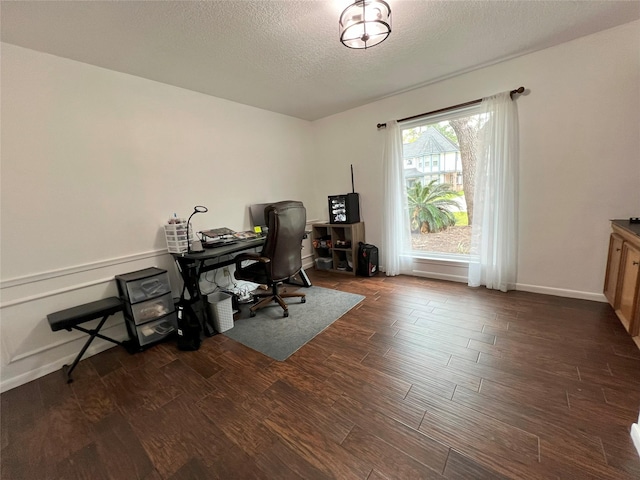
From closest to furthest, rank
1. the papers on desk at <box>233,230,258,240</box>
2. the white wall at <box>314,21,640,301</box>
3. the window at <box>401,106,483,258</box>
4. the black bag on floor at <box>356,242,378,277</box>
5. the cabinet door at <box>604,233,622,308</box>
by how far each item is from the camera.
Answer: the cabinet door at <box>604,233,622,308</box> → the white wall at <box>314,21,640,301</box> → the papers on desk at <box>233,230,258,240</box> → the window at <box>401,106,483,258</box> → the black bag on floor at <box>356,242,378,277</box>

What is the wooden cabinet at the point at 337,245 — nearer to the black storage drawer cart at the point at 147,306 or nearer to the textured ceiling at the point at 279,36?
the textured ceiling at the point at 279,36

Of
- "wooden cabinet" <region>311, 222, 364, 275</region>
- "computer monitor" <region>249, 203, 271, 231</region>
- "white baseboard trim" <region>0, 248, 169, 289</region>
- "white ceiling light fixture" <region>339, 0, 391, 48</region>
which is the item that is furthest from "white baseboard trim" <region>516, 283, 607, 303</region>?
"white baseboard trim" <region>0, 248, 169, 289</region>

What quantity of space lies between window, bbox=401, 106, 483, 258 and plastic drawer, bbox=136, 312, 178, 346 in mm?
3049

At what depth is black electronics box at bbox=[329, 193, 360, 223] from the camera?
12.4ft

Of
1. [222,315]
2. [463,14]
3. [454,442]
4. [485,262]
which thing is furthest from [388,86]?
[454,442]

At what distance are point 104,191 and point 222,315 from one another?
1.51 m

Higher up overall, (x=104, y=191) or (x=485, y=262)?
(x=104, y=191)

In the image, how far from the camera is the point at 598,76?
2277mm

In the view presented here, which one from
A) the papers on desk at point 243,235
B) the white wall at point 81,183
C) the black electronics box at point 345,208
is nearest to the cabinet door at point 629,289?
the black electronics box at point 345,208

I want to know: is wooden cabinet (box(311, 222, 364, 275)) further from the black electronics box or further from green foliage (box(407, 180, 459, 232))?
green foliage (box(407, 180, 459, 232))

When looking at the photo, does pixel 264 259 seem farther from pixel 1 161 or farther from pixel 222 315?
pixel 1 161

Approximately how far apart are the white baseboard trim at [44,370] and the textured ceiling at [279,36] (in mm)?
2385

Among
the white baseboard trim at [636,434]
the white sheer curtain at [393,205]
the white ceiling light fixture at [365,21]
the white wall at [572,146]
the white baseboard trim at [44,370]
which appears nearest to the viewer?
the white baseboard trim at [636,434]

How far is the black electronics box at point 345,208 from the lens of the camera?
149 inches
